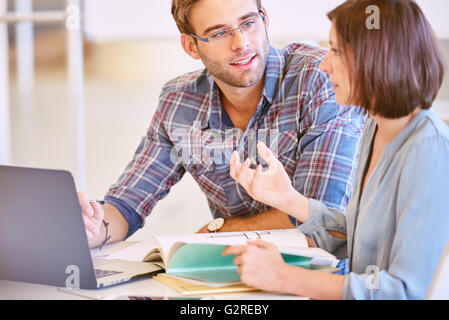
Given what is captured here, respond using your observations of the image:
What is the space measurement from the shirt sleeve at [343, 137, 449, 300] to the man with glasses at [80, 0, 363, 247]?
0.56 m

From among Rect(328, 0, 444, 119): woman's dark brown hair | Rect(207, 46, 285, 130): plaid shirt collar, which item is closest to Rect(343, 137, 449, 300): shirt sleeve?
Rect(328, 0, 444, 119): woman's dark brown hair

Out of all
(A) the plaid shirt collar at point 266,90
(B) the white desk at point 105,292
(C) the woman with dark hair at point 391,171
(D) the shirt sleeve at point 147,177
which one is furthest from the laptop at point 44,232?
(A) the plaid shirt collar at point 266,90

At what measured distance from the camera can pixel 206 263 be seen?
115cm

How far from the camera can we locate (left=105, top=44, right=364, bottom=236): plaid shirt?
1.65 m

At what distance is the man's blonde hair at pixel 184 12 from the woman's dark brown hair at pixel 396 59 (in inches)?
30.1

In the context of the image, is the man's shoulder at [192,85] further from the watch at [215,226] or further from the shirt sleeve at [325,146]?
the watch at [215,226]

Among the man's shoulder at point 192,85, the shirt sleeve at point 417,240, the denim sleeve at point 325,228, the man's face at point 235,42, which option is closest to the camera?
the shirt sleeve at point 417,240

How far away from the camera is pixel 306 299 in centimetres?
102

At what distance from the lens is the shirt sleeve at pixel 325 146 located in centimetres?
161

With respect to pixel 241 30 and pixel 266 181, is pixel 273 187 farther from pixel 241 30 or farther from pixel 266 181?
pixel 241 30

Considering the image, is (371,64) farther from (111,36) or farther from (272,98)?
(111,36)

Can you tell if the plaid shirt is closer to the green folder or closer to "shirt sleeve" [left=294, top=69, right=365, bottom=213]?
"shirt sleeve" [left=294, top=69, right=365, bottom=213]

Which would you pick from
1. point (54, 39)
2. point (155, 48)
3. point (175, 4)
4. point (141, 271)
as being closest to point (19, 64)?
point (155, 48)

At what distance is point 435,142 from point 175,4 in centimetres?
112
